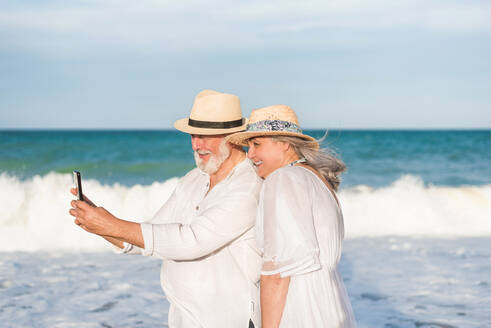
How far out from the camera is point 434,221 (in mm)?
11133

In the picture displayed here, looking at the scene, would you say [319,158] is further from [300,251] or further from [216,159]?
[216,159]

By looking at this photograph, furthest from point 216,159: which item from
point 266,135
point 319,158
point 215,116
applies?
point 319,158

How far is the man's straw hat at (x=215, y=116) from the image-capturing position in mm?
2744

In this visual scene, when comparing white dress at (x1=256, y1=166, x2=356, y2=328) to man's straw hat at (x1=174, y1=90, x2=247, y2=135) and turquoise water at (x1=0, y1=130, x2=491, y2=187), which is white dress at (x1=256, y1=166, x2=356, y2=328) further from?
turquoise water at (x1=0, y1=130, x2=491, y2=187)

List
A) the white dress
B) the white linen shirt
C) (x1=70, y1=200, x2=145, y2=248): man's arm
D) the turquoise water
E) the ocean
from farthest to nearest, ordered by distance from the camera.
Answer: the turquoise water
the ocean
the white linen shirt
(x1=70, y1=200, x2=145, y2=248): man's arm
the white dress

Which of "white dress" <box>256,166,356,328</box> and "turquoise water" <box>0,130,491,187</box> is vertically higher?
"white dress" <box>256,166,356,328</box>

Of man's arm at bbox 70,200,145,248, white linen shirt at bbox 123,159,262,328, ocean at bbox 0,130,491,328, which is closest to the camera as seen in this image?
man's arm at bbox 70,200,145,248

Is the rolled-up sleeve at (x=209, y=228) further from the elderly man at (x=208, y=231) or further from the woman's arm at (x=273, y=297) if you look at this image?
the woman's arm at (x=273, y=297)

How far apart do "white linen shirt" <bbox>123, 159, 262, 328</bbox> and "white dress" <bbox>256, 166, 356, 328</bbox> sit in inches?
11.5

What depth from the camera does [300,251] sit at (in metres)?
2.13

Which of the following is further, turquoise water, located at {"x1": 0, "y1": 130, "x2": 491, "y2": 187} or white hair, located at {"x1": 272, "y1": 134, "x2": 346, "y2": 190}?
turquoise water, located at {"x1": 0, "y1": 130, "x2": 491, "y2": 187}

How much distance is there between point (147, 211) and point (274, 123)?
33.1 ft

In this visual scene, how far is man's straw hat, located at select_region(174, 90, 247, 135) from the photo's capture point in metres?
2.74

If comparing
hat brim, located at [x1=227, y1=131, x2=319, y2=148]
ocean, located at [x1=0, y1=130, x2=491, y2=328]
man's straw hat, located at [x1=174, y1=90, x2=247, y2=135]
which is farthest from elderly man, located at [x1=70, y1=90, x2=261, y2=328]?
ocean, located at [x1=0, y1=130, x2=491, y2=328]
